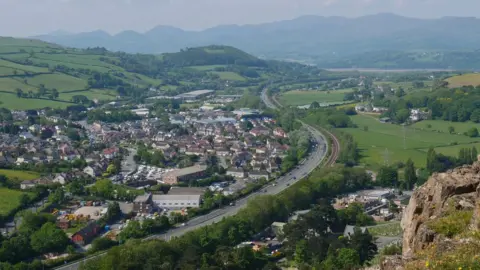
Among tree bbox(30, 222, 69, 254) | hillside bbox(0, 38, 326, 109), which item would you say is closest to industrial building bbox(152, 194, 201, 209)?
tree bbox(30, 222, 69, 254)

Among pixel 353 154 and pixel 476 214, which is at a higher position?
pixel 476 214

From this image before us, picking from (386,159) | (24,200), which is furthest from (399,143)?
(24,200)

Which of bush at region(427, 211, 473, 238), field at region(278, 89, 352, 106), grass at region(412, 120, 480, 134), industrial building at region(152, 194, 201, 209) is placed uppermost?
bush at region(427, 211, 473, 238)

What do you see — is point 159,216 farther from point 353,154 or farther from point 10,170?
point 353,154

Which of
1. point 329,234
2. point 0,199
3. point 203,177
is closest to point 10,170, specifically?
point 0,199

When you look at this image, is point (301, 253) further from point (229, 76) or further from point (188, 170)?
point (229, 76)

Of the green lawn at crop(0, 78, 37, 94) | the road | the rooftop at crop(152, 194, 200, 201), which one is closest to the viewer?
the road

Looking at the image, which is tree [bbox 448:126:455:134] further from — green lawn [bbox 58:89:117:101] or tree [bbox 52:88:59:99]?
tree [bbox 52:88:59:99]
